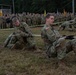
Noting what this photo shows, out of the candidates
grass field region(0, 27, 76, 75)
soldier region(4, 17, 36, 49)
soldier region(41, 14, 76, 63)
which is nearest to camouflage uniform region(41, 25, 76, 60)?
soldier region(41, 14, 76, 63)

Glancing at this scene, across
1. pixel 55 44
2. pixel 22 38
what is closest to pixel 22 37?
pixel 22 38

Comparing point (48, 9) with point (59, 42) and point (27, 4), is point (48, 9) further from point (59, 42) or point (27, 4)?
point (59, 42)

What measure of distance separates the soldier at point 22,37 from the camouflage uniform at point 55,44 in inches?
63.7

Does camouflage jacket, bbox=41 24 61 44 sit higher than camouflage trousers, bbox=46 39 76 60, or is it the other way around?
camouflage jacket, bbox=41 24 61 44

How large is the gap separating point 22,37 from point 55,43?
85.0 inches

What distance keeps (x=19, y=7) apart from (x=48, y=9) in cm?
1073

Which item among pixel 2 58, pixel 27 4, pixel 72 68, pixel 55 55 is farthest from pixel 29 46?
pixel 27 4

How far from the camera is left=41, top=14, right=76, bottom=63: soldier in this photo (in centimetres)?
616

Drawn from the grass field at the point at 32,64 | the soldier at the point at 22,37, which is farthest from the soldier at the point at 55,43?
the soldier at the point at 22,37

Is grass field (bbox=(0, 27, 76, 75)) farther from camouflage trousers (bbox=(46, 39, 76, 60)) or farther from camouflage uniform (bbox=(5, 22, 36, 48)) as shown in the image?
camouflage uniform (bbox=(5, 22, 36, 48))

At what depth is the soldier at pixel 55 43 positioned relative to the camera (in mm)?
6157

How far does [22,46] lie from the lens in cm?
847

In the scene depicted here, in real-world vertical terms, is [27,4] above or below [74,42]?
above

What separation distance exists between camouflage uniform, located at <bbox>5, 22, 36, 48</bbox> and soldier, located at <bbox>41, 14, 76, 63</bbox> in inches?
63.6
